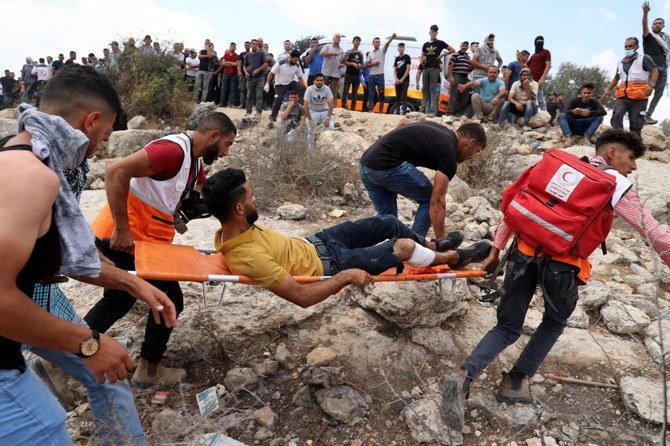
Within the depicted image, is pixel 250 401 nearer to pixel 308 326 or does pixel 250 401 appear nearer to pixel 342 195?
pixel 308 326

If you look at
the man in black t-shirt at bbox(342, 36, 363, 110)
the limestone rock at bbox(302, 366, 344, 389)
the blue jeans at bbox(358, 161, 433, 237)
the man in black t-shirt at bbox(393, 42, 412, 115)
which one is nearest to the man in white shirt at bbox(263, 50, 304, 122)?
the man in black t-shirt at bbox(342, 36, 363, 110)

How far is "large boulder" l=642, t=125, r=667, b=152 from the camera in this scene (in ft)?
27.7

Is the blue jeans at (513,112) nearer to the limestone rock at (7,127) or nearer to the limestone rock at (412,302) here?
the limestone rock at (412,302)

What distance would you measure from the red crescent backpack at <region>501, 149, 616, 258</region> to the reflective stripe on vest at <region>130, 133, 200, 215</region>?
1862 millimetres

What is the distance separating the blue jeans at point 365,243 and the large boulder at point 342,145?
3239 mm

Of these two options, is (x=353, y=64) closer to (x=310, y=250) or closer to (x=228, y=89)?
(x=228, y=89)

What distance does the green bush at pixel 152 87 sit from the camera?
1119 cm

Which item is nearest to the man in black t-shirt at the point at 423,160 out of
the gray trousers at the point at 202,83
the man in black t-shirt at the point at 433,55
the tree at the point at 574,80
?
the man in black t-shirt at the point at 433,55

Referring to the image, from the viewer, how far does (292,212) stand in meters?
4.95

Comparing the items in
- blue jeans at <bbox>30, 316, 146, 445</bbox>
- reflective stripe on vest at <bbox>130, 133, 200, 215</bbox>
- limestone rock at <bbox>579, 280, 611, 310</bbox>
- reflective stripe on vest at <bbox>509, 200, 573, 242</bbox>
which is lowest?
limestone rock at <bbox>579, 280, 611, 310</bbox>

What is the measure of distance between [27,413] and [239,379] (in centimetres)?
151

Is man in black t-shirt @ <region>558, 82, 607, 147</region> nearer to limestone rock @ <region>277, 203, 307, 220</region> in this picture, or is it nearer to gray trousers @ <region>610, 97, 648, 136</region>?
gray trousers @ <region>610, 97, 648, 136</region>

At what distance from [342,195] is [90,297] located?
131 inches

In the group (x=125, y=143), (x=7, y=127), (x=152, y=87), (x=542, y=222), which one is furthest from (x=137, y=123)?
(x=542, y=222)
